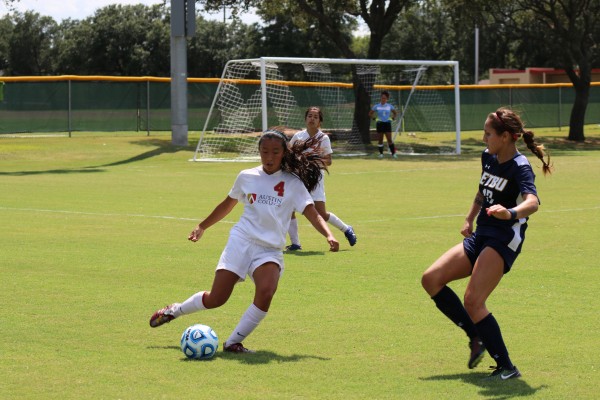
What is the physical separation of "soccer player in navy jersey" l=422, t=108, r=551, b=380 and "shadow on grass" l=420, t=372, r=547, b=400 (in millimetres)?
75

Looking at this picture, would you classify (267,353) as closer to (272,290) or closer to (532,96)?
(272,290)

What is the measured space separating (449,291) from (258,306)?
1380 millimetres

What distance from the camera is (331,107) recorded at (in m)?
43.0

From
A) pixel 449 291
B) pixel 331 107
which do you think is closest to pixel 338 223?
pixel 449 291

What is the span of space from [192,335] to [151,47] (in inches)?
3377

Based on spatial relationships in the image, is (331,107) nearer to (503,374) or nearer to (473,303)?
(473,303)

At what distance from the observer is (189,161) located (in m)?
32.8

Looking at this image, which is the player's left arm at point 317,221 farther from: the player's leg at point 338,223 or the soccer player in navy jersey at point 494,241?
the player's leg at point 338,223

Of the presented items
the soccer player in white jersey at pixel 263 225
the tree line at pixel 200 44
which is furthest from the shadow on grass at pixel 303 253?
the tree line at pixel 200 44

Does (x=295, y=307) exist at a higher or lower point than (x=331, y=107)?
lower

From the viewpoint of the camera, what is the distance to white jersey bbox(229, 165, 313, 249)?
786cm

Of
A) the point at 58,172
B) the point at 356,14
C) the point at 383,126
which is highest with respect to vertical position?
the point at 356,14

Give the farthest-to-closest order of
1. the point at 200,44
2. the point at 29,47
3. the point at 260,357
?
the point at 29,47 < the point at 200,44 < the point at 260,357

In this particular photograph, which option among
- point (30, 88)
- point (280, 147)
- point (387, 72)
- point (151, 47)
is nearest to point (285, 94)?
point (387, 72)
